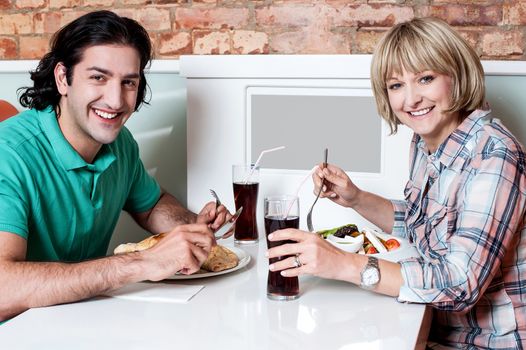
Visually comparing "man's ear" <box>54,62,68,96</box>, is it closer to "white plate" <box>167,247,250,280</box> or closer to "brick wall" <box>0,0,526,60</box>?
"white plate" <box>167,247,250,280</box>

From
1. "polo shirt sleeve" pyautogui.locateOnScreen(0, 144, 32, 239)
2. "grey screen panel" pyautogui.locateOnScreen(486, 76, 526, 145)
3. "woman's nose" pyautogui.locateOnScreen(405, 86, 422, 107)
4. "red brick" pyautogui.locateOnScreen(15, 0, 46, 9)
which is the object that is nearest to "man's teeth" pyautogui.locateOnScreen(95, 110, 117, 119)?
"polo shirt sleeve" pyautogui.locateOnScreen(0, 144, 32, 239)

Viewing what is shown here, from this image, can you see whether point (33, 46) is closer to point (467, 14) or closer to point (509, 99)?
point (467, 14)

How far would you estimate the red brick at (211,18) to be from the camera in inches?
88.3

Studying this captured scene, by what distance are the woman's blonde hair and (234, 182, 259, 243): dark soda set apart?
17.8 inches

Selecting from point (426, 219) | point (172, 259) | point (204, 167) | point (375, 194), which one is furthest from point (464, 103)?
point (204, 167)

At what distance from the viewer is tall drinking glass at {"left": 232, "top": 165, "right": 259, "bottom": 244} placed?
5.34 feet

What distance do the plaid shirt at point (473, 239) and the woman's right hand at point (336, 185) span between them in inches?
6.3

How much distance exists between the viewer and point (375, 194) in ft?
5.78

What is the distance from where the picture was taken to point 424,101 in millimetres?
1401

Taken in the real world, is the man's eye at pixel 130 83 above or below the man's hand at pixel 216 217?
above

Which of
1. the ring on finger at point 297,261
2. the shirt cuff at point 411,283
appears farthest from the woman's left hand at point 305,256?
the shirt cuff at point 411,283

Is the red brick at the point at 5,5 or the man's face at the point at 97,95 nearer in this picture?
the man's face at the point at 97,95

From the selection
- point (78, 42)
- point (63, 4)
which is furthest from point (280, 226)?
point (63, 4)

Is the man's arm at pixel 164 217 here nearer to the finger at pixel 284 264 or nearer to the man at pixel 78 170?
the man at pixel 78 170
